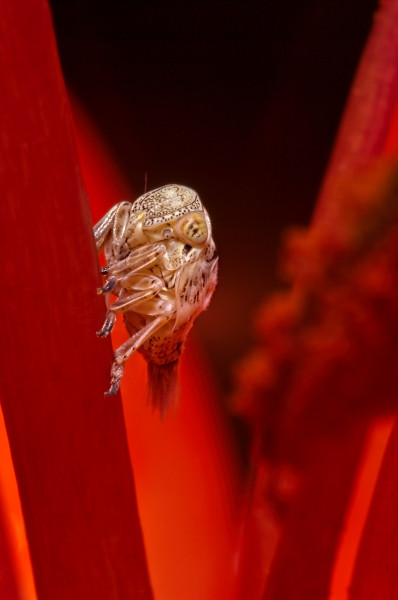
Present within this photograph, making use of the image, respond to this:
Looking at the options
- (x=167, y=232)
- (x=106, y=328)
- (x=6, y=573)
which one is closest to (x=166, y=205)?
(x=167, y=232)

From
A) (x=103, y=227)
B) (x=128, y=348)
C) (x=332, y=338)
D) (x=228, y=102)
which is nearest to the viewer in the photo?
(x=332, y=338)

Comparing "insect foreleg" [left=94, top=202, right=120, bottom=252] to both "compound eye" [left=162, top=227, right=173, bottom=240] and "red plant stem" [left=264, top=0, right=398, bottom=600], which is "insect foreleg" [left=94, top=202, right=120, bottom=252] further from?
"red plant stem" [left=264, top=0, right=398, bottom=600]

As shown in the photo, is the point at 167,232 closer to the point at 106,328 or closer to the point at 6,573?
the point at 106,328

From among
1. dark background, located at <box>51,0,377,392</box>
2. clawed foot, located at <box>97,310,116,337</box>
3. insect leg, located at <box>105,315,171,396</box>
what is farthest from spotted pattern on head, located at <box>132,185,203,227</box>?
dark background, located at <box>51,0,377,392</box>

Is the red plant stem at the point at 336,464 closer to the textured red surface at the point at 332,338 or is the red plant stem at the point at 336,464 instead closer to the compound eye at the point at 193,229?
the textured red surface at the point at 332,338

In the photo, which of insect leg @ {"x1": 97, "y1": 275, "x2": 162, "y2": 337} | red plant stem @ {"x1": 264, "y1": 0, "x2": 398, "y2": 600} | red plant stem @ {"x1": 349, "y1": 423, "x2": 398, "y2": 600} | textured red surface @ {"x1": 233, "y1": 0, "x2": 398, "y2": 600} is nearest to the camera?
textured red surface @ {"x1": 233, "y1": 0, "x2": 398, "y2": 600}

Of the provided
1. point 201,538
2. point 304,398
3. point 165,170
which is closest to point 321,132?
point 165,170
